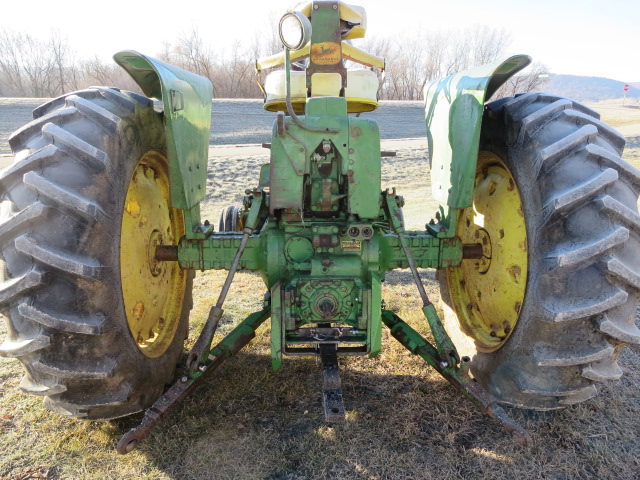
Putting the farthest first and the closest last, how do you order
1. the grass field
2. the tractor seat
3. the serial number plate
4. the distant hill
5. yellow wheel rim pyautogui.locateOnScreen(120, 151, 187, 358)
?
the distant hill, the tractor seat, the serial number plate, yellow wheel rim pyautogui.locateOnScreen(120, 151, 187, 358), the grass field

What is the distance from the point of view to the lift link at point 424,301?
2656mm

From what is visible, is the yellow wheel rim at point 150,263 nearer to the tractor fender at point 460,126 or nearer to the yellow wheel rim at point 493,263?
the tractor fender at point 460,126

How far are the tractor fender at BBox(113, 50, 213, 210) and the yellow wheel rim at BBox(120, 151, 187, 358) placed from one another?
0.27 m

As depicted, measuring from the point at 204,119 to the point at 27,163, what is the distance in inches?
46.5

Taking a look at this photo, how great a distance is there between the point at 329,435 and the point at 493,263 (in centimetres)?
137

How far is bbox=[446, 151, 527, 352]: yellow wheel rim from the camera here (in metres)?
2.77

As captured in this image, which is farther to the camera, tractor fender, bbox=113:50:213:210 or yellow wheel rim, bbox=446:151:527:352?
yellow wheel rim, bbox=446:151:527:352

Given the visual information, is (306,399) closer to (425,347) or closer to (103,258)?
(425,347)

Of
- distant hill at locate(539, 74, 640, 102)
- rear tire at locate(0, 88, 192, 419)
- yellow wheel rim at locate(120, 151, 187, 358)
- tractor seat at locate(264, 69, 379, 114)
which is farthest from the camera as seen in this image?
distant hill at locate(539, 74, 640, 102)

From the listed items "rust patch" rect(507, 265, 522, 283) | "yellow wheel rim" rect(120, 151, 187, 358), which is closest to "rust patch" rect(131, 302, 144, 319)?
"yellow wheel rim" rect(120, 151, 187, 358)

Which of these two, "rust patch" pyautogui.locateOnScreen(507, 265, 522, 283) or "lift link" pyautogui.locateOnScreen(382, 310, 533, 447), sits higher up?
"rust patch" pyautogui.locateOnScreen(507, 265, 522, 283)

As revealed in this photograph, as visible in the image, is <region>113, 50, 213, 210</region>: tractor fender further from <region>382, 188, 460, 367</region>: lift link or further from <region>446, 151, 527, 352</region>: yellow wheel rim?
<region>446, 151, 527, 352</region>: yellow wheel rim

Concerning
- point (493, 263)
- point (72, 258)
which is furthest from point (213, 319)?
point (493, 263)

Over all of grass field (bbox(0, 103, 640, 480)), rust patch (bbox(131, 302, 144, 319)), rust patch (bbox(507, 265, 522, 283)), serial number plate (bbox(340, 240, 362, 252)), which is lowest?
grass field (bbox(0, 103, 640, 480))
